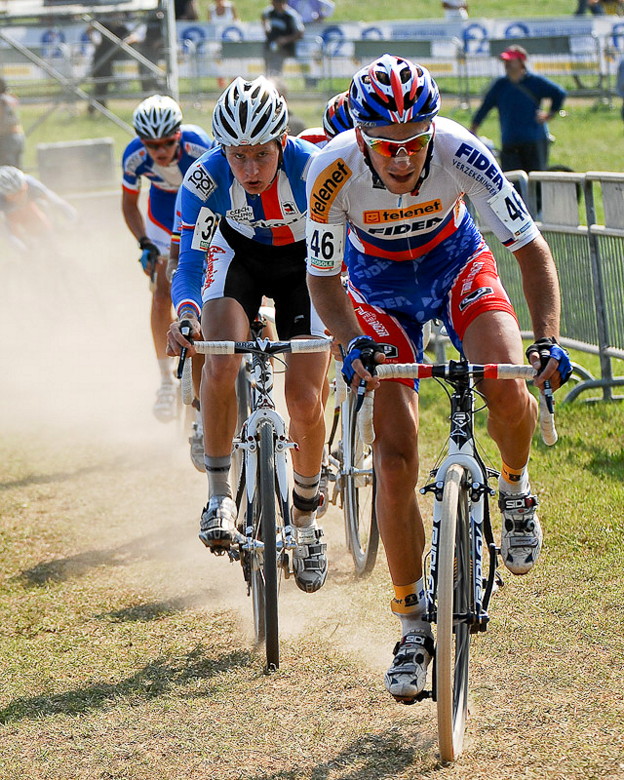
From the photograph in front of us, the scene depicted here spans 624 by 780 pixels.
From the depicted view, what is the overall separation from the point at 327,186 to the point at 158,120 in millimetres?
4136

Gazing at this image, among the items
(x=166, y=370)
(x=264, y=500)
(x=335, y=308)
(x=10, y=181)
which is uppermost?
(x=10, y=181)

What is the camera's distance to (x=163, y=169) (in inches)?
351

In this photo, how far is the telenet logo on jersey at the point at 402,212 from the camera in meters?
4.58

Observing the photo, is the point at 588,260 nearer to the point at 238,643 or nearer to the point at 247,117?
the point at 247,117

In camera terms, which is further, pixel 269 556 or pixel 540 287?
pixel 269 556

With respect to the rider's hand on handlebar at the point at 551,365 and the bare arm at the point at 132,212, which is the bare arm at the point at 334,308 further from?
the bare arm at the point at 132,212

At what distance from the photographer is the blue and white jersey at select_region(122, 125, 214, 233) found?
339 inches

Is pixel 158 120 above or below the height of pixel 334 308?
above

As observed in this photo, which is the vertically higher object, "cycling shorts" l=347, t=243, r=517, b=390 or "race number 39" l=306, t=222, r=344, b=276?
"race number 39" l=306, t=222, r=344, b=276

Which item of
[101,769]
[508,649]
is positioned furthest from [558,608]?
[101,769]

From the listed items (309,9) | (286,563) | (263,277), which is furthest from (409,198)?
(309,9)

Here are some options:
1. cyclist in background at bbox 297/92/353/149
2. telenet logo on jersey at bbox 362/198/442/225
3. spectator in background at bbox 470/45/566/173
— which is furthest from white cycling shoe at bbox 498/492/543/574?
spectator in background at bbox 470/45/566/173

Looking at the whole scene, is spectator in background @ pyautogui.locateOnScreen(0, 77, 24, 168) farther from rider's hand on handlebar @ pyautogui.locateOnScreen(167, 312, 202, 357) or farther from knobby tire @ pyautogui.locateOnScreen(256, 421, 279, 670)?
knobby tire @ pyautogui.locateOnScreen(256, 421, 279, 670)

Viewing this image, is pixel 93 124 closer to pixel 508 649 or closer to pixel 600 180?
pixel 600 180
